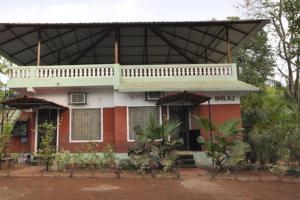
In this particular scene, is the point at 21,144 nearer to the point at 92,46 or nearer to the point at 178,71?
the point at 92,46

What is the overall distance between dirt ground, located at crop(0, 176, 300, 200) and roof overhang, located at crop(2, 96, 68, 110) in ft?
10.7

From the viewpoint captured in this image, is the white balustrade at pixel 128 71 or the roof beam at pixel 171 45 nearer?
the white balustrade at pixel 128 71

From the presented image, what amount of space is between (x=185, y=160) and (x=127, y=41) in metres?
8.14

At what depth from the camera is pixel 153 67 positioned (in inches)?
556

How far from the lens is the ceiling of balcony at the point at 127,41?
13.6 meters

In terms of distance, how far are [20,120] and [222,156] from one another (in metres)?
9.41

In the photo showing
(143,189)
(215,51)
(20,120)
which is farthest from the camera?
(215,51)

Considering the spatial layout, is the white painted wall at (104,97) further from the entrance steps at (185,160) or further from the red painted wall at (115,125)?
the entrance steps at (185,160)

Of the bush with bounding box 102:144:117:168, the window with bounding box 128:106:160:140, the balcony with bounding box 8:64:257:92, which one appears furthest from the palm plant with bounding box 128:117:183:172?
the window with bounding box 128:106:160:140

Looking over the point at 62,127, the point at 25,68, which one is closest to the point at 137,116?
the point at 62,127

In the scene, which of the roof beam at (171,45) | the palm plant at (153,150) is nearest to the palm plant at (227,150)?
the palm plant at (153,150)

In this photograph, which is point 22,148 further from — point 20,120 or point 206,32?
point 206,32

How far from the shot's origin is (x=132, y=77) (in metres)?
14.0

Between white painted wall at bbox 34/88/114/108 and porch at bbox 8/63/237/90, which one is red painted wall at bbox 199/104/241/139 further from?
white painted wall at bbox 34/88/114/108
